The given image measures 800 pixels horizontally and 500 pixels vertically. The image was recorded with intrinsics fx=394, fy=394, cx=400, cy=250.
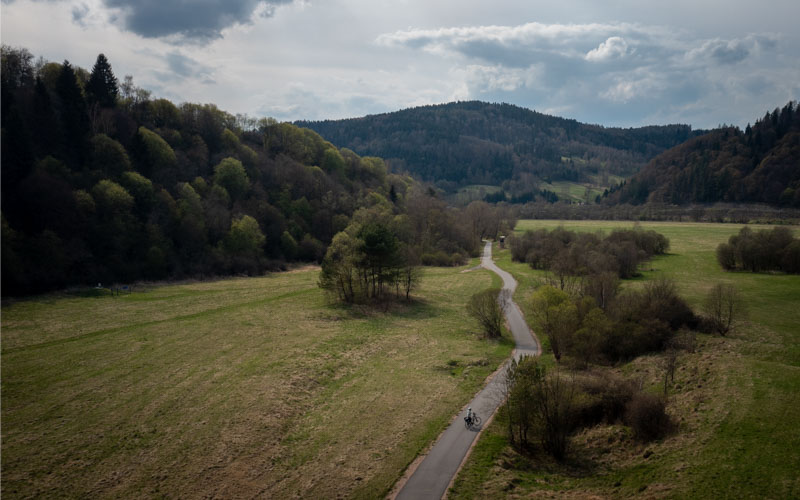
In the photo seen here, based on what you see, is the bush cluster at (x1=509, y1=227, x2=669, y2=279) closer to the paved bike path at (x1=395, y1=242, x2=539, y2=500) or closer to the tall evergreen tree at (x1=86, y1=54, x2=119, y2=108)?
the paved bike path at (x1=395, y1=242, x2=539, y2=500)

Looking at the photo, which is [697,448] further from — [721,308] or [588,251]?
[588,251]

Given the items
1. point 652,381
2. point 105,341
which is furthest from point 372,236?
point 652,381

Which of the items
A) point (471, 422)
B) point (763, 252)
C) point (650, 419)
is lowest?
point (471, 422)

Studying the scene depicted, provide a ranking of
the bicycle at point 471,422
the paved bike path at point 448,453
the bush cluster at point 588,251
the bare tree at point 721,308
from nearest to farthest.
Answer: the paved bike path at point 448,453, the bicycle at point 471,422, the bare tree at point 721,308, the bush cluster at point 588,251

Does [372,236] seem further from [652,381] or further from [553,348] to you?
[652,381]

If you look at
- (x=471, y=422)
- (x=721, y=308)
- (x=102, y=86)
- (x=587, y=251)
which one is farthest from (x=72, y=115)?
(x=721, y=308)

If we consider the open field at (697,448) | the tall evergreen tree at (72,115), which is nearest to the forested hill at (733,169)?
the open field at (697,448)

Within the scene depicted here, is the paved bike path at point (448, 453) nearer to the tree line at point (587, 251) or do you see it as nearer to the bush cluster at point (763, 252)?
the tree line at point (587, 251)
